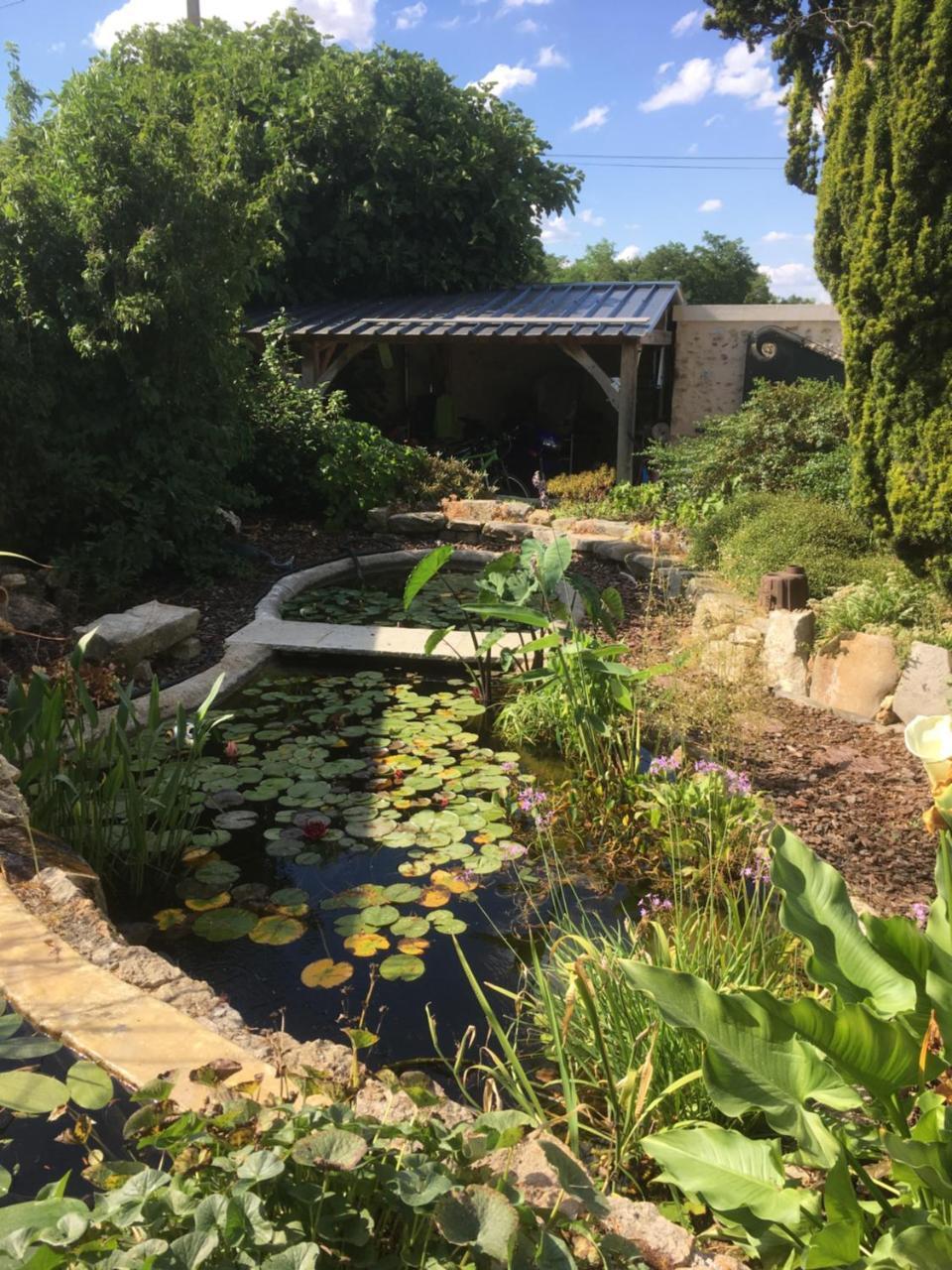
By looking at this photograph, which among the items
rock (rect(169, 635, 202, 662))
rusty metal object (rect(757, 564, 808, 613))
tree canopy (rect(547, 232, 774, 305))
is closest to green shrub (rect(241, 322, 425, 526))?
rock (rect(169, 635, 202, 662))

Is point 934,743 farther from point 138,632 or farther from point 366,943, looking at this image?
point 138,632

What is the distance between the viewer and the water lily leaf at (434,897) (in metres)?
3.29

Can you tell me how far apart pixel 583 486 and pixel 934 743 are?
928 centimetres

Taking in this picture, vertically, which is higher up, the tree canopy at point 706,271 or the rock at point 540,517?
the tree canopy at point 706,271

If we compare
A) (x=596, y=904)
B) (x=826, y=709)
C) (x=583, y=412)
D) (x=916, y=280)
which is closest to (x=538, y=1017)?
(x=596, y=904)

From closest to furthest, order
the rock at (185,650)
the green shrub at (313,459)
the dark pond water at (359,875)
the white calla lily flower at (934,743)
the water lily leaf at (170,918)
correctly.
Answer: the white calla lily flower at (934,743)
the dark pond water at (359,875)
the water lily leaf at (170,918)
the rock at (185,650)
the green shrub at (313,459)

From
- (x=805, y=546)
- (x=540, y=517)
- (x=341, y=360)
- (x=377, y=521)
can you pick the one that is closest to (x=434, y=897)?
(x=805, y=546)

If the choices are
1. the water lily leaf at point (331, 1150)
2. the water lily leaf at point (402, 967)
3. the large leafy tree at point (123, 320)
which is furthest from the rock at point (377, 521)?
the water lily leaf at point (331, 1150)

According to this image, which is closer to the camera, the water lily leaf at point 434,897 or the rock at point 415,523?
the water lily leaf at point 434,897

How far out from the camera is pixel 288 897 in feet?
10.9

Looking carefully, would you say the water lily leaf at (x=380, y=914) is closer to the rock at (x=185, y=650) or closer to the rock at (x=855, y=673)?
the rock at (x=855, y=673)

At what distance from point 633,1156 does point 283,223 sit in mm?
15396

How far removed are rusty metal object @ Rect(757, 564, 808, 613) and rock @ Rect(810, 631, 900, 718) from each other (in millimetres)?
516

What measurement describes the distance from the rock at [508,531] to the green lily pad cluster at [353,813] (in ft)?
13.8
